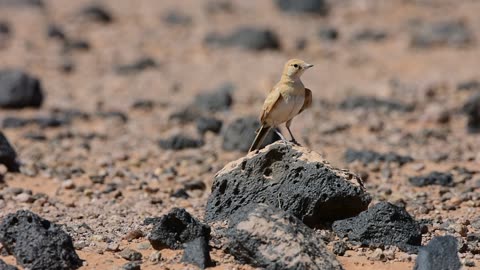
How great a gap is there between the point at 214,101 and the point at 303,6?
10.9m

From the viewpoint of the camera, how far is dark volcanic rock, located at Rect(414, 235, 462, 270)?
20.6ft

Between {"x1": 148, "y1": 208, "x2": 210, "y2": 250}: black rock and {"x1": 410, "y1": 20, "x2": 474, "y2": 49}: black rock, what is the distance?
16.9m

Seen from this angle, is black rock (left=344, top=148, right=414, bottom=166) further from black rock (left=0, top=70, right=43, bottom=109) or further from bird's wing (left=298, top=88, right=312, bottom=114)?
black rock (left=0, top=70, right=43, bottom=109)

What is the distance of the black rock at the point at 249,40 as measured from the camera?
22.3 metres

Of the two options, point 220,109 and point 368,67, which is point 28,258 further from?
point 368,67

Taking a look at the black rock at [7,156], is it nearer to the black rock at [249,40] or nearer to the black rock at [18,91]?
the black rock at [18,91]

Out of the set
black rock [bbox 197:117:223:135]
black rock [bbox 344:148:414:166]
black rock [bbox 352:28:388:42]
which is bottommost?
black rock [bbox 197:117:223:135]

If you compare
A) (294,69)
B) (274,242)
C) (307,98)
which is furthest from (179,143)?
(274,242)

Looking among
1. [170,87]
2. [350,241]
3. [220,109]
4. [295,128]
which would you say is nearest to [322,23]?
[170,87]

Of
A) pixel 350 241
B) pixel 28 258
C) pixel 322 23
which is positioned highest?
pixel 322 23

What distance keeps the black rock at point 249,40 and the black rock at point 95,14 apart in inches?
144

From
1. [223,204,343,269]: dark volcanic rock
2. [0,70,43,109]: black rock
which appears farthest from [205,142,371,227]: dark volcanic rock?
[0,70,43,109]: black rock

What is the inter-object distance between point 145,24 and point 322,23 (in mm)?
5293

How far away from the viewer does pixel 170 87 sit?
18.4m
